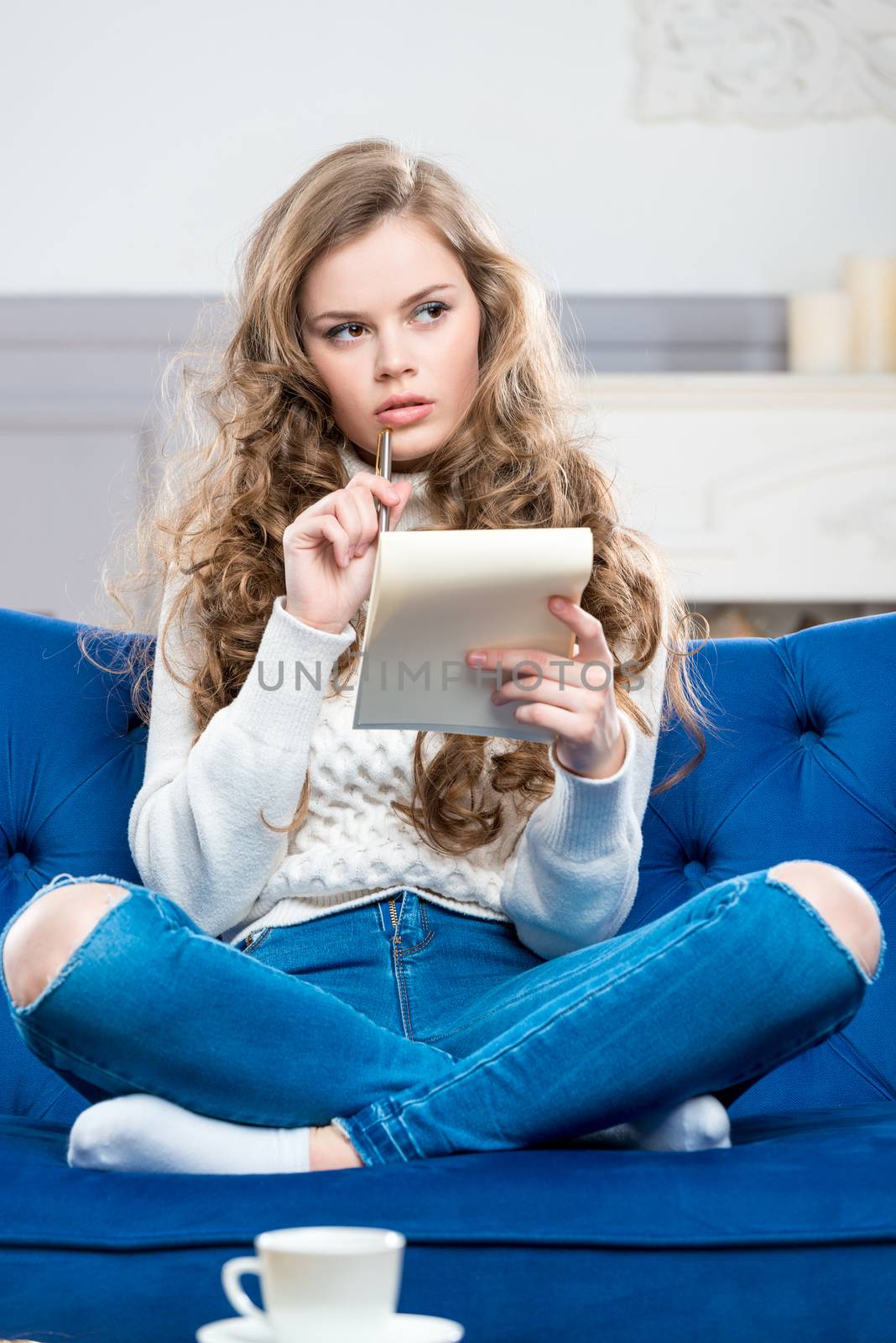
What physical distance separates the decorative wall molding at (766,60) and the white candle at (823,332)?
0.43 metres

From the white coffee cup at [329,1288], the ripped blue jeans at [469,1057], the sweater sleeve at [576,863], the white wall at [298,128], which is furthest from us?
the white wall at [298,128]

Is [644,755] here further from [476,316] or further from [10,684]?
[10,684]

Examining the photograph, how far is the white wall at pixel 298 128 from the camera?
302 cm

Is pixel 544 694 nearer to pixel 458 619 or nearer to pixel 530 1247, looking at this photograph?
pixel 458 619

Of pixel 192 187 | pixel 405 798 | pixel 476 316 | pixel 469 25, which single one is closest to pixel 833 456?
pixel 469 25

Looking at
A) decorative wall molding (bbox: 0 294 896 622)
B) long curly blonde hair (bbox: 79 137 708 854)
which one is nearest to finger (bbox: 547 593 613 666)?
long curly blonde hair (bbox: 79 137 708 854)

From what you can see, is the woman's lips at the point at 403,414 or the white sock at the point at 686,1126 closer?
the white sock at the point at 686,1126

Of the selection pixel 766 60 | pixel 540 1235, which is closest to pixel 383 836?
pixel 540 1235

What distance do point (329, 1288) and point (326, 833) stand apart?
0.74 metres

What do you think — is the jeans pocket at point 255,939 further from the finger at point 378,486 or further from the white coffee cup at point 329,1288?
the white coffee cup at point 329,1288

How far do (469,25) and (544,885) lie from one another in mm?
2427

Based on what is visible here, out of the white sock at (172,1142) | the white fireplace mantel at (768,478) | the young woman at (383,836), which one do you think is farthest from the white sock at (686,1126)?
the white fireplace mantel at (768,478)

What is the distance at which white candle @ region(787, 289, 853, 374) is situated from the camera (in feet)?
9.75

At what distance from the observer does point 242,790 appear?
1156 millimetres
